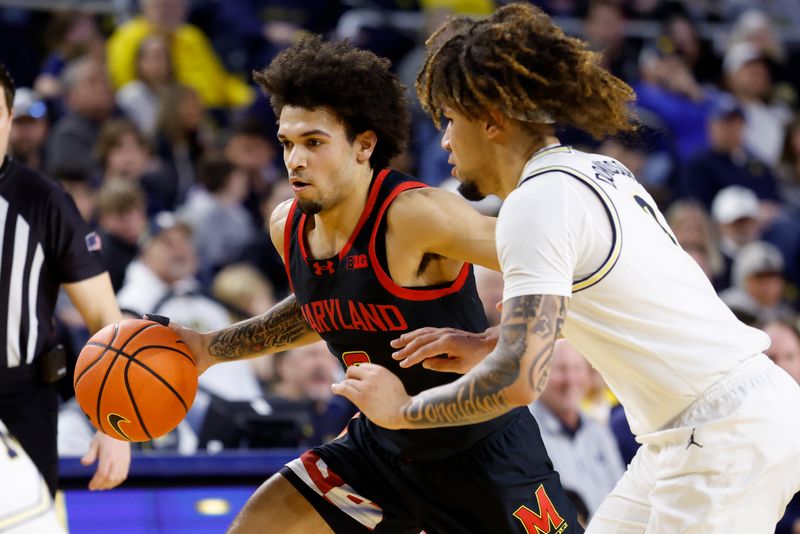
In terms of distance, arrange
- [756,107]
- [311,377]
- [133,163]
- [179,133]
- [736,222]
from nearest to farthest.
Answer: [311,377], [133,163], [179,133], [736,222], [756,107]

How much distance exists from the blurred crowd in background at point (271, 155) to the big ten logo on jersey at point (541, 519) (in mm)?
2294

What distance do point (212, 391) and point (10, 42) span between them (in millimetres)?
4738

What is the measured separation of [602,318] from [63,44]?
336 inches

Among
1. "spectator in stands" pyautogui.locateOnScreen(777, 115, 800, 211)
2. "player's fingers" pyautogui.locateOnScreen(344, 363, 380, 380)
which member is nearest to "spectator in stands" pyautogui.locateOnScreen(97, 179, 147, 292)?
"player's fingers" pyautogui.locateOnScreen(344, 363, 380, 380)

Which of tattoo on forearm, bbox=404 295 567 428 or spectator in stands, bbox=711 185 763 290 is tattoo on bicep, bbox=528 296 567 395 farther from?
spectator in stands, bbox=711 185 763 290

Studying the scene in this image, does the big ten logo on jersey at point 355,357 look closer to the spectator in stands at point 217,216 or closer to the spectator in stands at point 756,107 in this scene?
the spectator in stands at point 217,216

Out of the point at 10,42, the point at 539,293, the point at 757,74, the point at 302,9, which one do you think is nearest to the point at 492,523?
the point at 539,293

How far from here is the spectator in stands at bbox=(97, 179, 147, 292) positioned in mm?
8398

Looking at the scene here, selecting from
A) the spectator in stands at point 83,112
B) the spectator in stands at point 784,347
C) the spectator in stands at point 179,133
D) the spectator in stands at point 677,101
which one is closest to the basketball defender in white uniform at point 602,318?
the spectator in stands at point 784,347

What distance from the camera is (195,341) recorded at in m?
4.82

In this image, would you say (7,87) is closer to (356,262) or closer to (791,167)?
(356,262)

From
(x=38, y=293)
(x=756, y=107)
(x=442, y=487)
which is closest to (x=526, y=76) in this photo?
(x=442, y=487)

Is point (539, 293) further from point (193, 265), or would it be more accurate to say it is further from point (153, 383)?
point (193, 265)

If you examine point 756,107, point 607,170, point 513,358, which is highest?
point 607,170
